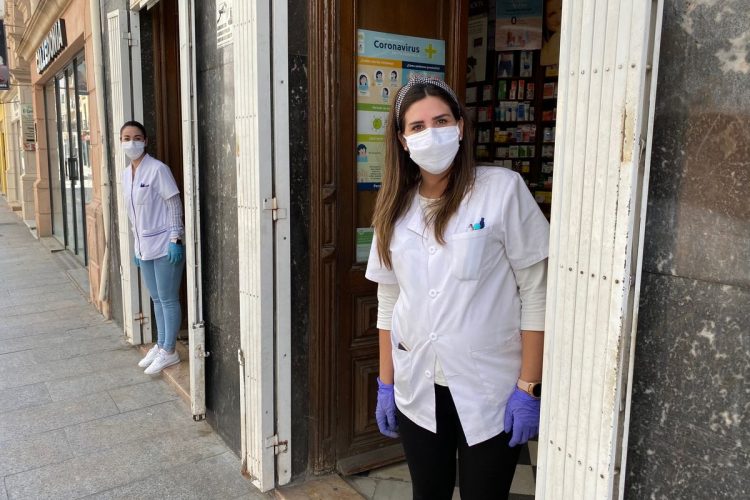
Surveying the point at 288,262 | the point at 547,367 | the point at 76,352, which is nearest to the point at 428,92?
the point at 547,367

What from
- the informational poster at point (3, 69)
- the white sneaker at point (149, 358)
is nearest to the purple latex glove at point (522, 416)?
the white sneaker at point (149, 358)

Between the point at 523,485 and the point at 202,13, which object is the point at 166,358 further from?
the point at 523,485

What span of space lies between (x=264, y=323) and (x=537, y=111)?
3.49 metres

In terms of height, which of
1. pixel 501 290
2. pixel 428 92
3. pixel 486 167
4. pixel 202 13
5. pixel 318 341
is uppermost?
pixel 202 13

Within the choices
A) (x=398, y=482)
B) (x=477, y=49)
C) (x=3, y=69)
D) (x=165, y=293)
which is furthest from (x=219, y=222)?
(x=3, y=69)

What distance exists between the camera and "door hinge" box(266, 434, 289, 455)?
3.20m

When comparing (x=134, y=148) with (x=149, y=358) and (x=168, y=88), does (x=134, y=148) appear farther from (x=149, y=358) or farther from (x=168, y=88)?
(x=149, y=358)

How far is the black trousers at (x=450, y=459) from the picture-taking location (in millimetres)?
1900

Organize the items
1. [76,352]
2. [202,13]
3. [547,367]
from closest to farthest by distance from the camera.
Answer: [547,367] → [202,13] → [76,352]

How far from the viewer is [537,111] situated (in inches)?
212

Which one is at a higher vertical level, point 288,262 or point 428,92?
point 428,92

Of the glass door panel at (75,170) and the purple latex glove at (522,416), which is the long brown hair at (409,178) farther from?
the glass door panel at (75,170)

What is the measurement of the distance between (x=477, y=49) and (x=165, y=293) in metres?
3.60

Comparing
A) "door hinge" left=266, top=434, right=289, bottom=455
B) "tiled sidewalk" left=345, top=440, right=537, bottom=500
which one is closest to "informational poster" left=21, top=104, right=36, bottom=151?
"door hinge" left=266, top=434, right=289, bottom=455
